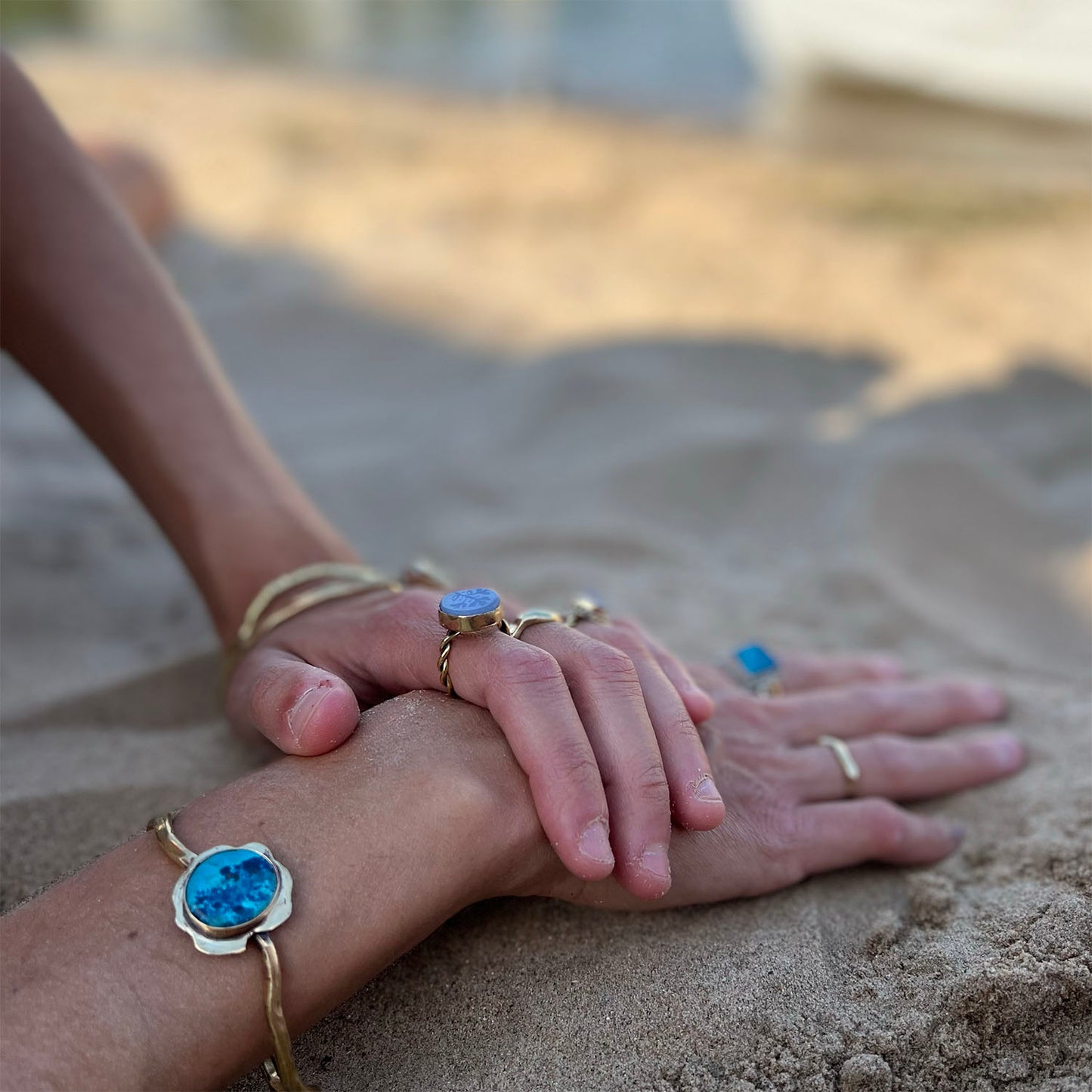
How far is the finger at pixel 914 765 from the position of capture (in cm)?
150

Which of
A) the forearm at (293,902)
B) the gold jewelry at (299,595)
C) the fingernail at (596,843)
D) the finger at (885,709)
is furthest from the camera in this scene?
the finger at (885,709)

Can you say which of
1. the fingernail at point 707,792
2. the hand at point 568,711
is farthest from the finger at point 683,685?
the fingernail at point 707,792

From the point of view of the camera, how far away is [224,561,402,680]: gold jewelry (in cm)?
148

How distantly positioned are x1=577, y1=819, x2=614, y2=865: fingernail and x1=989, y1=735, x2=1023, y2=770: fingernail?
2.59 ft

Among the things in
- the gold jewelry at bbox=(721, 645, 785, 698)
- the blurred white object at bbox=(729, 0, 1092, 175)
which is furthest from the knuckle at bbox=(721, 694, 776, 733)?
the blurred white object at bbox=(729, 0, 1092, 175)

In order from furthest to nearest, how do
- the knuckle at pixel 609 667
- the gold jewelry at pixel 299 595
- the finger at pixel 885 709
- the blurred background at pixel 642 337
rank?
the blurred background at pixel 642 337, the finger at pixel 885 709, the gold jewelry at pixel 299 595, the knuckle at pixel 609 667

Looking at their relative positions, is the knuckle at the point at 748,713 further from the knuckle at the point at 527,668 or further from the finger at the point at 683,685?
the knuckle at the point at 527,668

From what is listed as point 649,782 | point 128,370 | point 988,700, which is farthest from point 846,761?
point 128,370

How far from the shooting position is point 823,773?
1489 millimetres

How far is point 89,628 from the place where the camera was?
6.40ft

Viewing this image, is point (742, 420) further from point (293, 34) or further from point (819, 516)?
point (293, 34)

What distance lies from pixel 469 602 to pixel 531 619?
9 cm

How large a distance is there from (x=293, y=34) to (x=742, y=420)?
25.7 ft

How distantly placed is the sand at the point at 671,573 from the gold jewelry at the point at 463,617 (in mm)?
310
